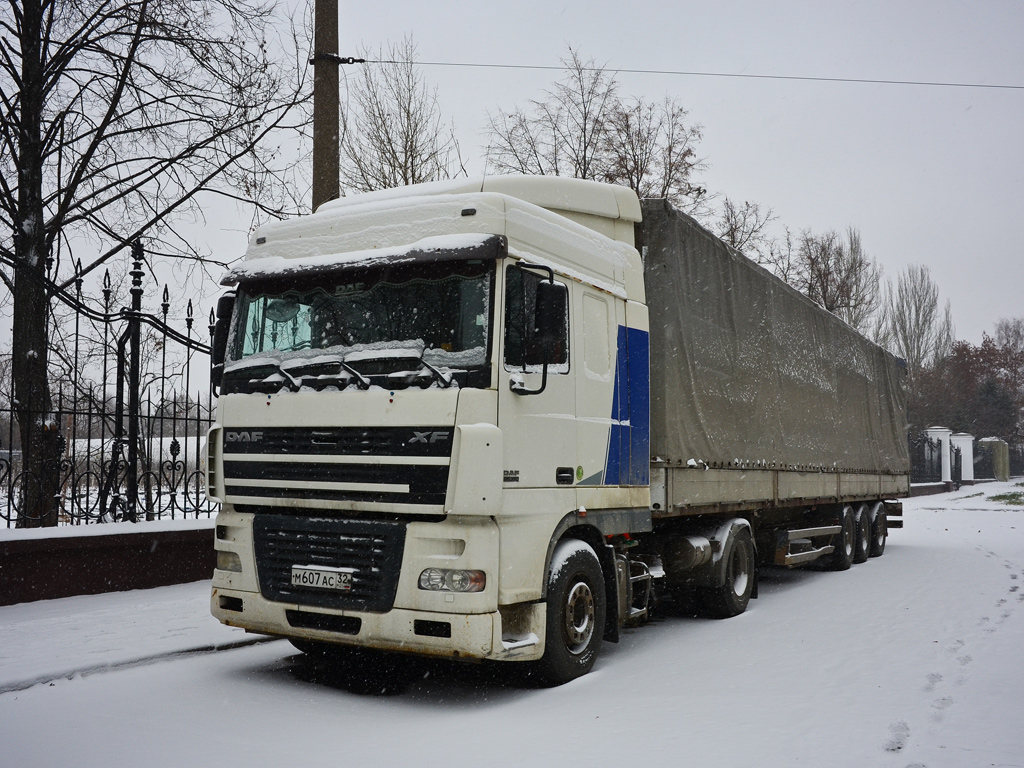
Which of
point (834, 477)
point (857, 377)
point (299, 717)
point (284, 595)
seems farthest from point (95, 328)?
point (857, 377)

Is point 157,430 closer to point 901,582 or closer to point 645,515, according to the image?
point 645,515

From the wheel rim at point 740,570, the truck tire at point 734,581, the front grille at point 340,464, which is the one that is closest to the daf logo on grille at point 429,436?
the front grille at point 340,464

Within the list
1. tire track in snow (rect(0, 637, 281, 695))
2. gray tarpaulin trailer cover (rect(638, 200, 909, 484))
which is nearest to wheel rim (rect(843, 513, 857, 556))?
gray tarpaulin trailer cover (rect(638, 200, 909, 484))

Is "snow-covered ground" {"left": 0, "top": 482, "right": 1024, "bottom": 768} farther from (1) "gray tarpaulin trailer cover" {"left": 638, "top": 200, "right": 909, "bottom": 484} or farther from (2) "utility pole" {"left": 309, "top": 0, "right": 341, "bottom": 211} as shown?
(2) "utility pole" {"left": 309, "top": 0, "right": 341, "bottom": 211}

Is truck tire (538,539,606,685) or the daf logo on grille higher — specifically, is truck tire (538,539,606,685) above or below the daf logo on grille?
below

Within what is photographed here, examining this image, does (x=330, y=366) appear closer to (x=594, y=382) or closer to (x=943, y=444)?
(x=594, y=382)

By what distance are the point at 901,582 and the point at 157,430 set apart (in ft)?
29.6

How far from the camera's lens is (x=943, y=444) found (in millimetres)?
37531

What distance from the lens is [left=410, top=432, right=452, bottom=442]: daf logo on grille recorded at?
540 centimetres

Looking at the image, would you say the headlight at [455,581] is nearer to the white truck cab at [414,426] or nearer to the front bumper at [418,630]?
the white truck cab at [414,426]

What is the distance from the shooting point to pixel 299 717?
17.5ft

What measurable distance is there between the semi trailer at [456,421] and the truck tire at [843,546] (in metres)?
6.09

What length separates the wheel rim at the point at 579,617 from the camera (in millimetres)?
6168

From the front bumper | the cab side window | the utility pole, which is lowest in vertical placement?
the front bumper
